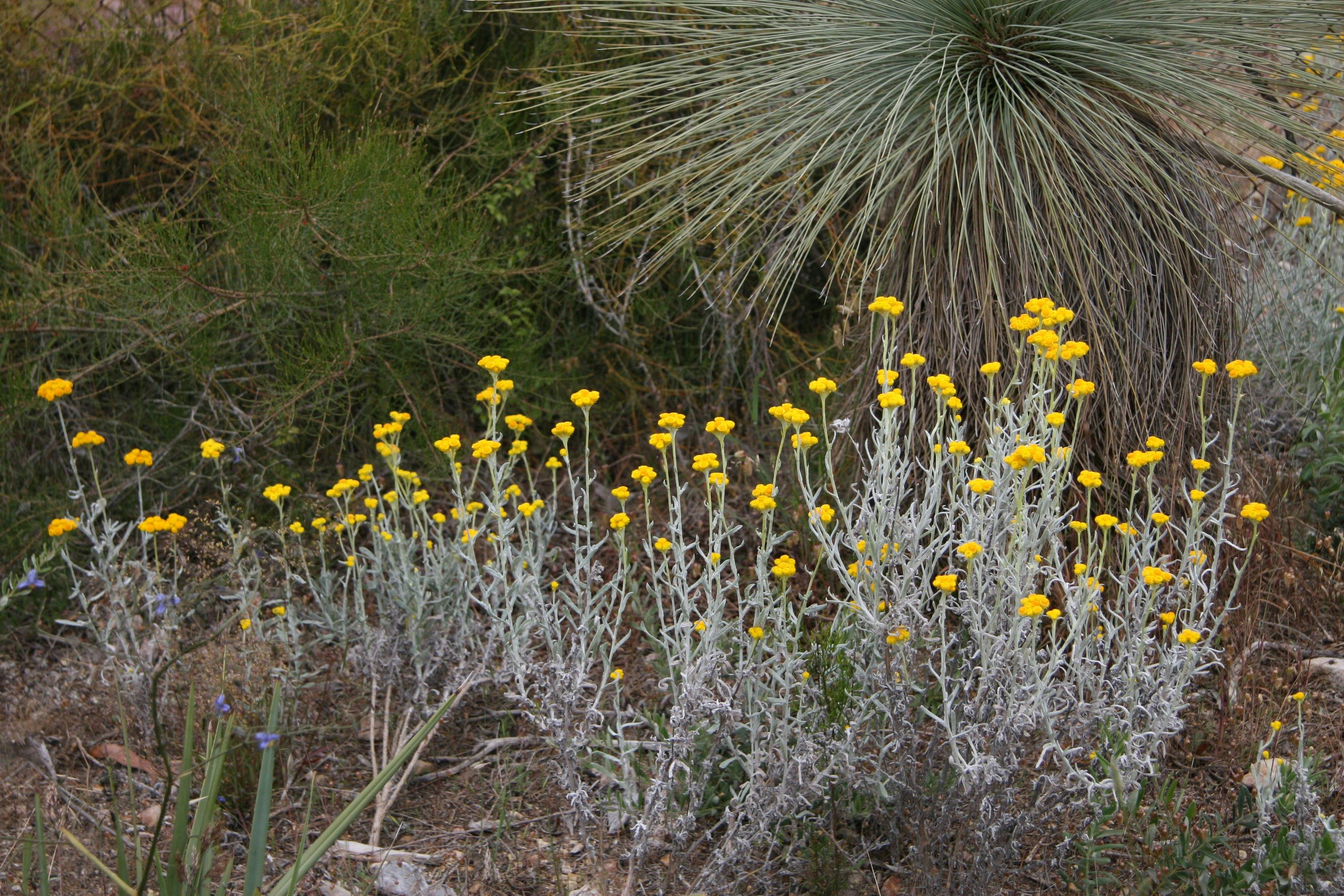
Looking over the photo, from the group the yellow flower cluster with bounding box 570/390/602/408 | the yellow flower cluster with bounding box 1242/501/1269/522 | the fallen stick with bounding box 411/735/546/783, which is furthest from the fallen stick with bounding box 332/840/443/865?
the yellow flower cluster with bounding box 1242/501/1269/522

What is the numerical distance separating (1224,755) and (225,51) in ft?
10.1

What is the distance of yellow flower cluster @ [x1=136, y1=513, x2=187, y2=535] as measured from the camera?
2.21 m

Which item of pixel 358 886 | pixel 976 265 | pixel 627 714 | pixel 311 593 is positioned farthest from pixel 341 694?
pixel 976 265

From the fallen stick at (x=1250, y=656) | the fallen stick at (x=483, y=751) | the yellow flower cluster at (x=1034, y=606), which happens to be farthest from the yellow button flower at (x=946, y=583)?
the fallen stick at (x=483, y=751)

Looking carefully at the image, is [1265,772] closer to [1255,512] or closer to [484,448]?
[1255,512]

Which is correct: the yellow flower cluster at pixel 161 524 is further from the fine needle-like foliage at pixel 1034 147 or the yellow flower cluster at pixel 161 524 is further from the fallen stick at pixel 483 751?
the fine needle-like foliage at pixel 1034 147

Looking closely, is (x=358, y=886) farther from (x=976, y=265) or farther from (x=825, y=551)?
(x=976, y=265)

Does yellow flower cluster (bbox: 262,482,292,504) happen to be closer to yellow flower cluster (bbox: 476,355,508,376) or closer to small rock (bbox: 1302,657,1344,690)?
yellow flower cluster (bbox: 476,355,508,376)

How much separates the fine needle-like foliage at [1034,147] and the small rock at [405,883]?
4.38 feet

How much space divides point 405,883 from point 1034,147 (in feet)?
6.22

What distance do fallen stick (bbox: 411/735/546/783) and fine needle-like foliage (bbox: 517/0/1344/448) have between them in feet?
3.64

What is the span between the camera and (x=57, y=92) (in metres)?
3.29

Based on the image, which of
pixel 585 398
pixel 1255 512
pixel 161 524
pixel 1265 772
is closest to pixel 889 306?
pixel 585 398

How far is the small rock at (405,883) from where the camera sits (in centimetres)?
206
